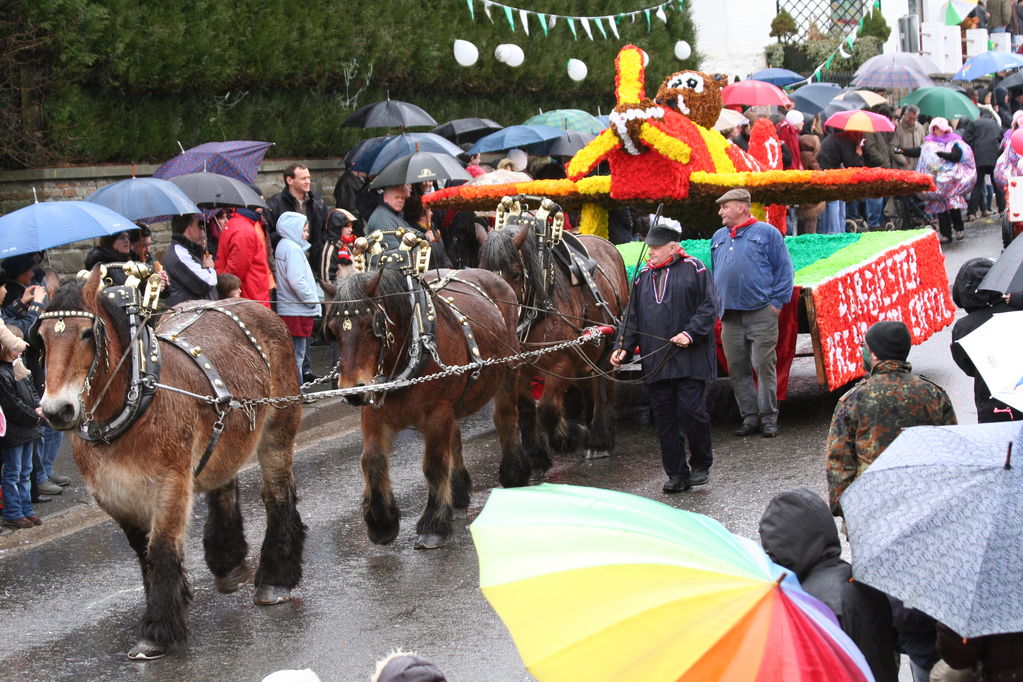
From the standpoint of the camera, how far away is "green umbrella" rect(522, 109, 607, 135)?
18547 millimetres

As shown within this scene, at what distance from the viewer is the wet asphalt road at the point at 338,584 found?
6523 millimetres

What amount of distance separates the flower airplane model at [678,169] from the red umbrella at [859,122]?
8.04 m

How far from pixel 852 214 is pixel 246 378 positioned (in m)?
16.4

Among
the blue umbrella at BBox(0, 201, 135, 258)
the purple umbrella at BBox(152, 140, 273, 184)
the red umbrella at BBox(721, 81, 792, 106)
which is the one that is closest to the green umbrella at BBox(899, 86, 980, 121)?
the red umbrella at BBox(721, 81, 792, 106)

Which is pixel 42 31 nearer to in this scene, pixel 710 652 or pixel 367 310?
pixel 367 310

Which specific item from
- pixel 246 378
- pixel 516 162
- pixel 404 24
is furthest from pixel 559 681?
pixel 404 24

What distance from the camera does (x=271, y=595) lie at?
739cm

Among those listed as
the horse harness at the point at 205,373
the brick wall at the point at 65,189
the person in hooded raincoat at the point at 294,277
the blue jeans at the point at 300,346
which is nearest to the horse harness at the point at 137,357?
the horse harness at the point at 205,373

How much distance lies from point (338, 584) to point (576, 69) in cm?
1494

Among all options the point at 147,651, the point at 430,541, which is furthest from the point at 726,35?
the point at 147,651

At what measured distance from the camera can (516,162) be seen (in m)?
16.2

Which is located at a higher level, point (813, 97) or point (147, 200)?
point (147, 200)

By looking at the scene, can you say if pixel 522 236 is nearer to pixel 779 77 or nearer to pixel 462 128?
pixel 462 128

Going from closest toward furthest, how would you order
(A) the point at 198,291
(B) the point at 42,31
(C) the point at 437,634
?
Answer: (C) the point at 437,634 → (A) the point at 198,291 → (B) the point at 42,31
